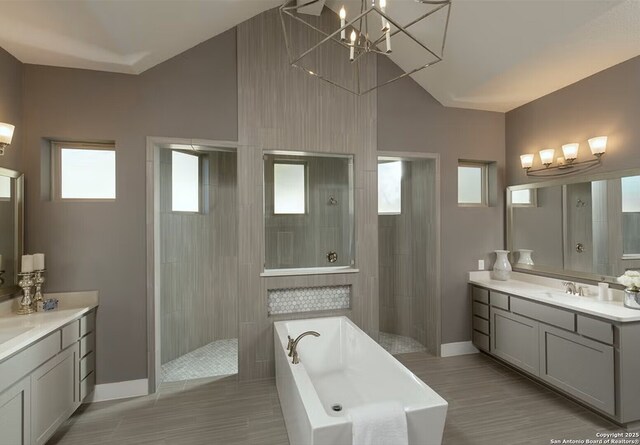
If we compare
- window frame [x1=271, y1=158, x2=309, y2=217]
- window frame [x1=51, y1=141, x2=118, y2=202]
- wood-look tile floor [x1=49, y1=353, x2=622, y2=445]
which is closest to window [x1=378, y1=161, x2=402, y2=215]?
window frame [x1=271, y1=158, x2=309, y2=217]

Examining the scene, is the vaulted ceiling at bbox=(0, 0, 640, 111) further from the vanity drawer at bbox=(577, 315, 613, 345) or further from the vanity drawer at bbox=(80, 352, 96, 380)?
the vanity drawer at bbox=(80, 352, 96, 380)

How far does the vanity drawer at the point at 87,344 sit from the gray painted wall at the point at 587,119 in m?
4.72

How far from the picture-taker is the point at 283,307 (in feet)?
10.8

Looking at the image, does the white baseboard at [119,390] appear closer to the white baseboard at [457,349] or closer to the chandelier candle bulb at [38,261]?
the chandelier candle bulb at [38,261]

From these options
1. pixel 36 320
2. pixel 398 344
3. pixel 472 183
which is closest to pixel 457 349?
pixel 398 344

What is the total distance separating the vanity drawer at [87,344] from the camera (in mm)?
2595

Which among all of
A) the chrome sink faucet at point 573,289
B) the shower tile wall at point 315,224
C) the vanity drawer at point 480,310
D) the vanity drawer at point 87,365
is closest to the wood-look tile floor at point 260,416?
the vanity drawer at point 87,365

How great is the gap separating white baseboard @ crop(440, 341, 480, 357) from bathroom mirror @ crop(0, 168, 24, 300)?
416 cm

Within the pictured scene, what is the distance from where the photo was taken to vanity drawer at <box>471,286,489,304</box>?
3.53m

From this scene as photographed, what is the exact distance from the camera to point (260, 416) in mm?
2559

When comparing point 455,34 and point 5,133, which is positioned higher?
point 455,34

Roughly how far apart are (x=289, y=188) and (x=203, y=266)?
145 cm

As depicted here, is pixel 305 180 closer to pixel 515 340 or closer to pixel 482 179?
pixel 482 179

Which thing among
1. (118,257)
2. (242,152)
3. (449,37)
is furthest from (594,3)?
(118,257)
